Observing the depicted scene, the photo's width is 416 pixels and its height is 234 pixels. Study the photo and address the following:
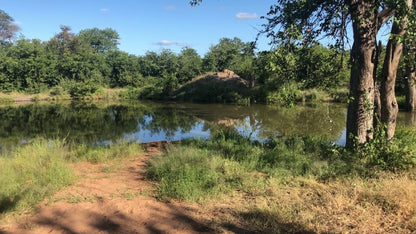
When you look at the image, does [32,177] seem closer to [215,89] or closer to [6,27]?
[215,89]

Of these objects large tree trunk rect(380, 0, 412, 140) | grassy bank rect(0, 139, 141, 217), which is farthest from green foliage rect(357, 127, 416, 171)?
grassy bank rect(0, 139, 141, 217)

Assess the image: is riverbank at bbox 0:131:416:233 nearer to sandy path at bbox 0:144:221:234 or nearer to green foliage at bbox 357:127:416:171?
sandy path at bbox 0:144:221:234

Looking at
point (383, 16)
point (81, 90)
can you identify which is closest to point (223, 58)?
point (81, 90)

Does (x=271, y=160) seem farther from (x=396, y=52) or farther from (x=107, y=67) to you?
(x=107, y=67)

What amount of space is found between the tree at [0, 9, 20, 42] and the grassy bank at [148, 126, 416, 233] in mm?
97352

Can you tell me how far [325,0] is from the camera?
6.50 meters

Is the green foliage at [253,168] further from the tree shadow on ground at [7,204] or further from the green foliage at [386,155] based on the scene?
the tree shadow on ground at [7,204]

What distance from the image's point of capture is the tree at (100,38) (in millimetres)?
84875

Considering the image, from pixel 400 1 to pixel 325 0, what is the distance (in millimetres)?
2288

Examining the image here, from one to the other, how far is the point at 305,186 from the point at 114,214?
3043mm

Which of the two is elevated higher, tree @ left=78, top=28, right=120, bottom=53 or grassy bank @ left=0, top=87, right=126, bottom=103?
tree @ left=78, top=28, right=120, bottom=53

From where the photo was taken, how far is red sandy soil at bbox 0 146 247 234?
12.7ft

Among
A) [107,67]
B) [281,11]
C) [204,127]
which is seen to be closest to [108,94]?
[107,67]

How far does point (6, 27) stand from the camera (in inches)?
3314
